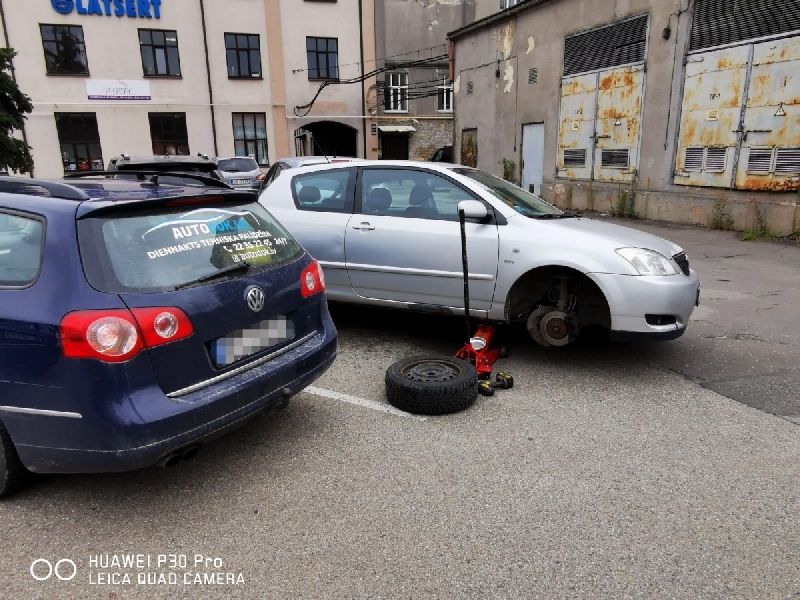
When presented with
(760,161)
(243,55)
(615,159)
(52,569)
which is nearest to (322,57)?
(243,55)

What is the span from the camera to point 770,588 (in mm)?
2234

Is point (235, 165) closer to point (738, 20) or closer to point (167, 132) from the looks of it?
point (167, 132)

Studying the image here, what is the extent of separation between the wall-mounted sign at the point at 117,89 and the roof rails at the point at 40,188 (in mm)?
26585

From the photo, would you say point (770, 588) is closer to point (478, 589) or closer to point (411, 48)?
point (478, 589)

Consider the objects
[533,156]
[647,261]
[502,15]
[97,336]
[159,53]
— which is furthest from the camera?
[159,53]

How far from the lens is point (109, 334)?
2.41 metres

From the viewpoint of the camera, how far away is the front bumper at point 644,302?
13.4 feet

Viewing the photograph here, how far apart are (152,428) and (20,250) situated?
1.10m

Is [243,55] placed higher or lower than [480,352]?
higher

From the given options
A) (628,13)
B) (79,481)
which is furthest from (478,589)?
(628,13)

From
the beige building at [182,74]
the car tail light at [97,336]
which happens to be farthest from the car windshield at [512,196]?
the beige building at [182,74]

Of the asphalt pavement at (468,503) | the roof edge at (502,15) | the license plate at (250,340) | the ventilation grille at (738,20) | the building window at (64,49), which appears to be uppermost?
the building window at (64,49)

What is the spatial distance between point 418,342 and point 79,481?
9.91 ft

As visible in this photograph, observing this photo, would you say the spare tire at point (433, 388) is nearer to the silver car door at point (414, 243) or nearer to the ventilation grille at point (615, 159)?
the silver car door at point (414, 243)
